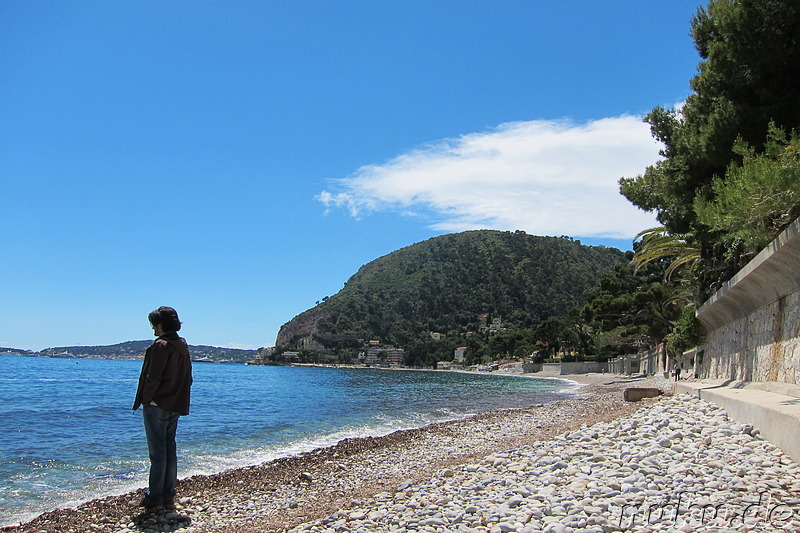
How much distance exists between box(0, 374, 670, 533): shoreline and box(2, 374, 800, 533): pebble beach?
0.08 feet

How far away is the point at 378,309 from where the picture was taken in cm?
17100

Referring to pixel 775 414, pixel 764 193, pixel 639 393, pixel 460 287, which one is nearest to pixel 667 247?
pixel 639 393

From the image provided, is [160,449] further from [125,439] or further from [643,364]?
[643,364]

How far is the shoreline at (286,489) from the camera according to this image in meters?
6.95

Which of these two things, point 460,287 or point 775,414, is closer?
point 775,414

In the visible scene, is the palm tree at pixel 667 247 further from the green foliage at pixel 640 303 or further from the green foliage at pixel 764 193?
the green foliage at pixel 640 303

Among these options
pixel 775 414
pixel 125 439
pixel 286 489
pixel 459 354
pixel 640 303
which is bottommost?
pixel 459 354

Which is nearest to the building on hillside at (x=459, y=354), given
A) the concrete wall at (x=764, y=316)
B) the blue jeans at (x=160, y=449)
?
the concrete wall at (x=764, y=316)

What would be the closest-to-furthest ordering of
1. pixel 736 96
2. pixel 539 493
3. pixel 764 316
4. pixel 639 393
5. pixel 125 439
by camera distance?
pixel 539 493, pixel 764 316, pixel 736 96, pixel 125 439, pixel 639 393

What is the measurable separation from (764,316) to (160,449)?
1038cm

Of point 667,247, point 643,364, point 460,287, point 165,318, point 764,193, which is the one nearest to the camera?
point 165,318

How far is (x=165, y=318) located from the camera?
6.71 meters

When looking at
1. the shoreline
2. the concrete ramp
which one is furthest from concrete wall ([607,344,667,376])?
the concrete ramp

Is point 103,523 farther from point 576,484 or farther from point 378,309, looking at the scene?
point 378,309
